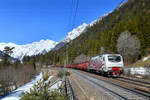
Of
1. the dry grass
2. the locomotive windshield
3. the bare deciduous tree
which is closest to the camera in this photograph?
the dry grass

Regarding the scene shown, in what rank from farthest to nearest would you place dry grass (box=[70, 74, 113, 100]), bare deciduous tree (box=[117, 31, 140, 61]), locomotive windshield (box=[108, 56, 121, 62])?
bare deciduous tree (box=[117, 31, 140, 61]), locomotive windshield (box=[108, 56, 121, 62]), dry grass (box=[70, 74, 113, 100])

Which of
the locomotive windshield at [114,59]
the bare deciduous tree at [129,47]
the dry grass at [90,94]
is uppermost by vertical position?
the bare deciduous tree at [129,47]

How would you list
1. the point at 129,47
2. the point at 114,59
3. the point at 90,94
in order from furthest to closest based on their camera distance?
the point at 129,47
the point at 114,59
the point at 90,94

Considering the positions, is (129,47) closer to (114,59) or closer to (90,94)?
(114,59)

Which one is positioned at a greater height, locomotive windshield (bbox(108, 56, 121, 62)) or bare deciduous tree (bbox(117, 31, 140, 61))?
bare deciduous tree (bbox(117, 31, 140, 61))

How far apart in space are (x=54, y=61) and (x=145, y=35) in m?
98.2

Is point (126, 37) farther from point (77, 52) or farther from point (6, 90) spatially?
point (77, 52)

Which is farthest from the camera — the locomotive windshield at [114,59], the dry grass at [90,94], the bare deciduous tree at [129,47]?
the bare deciduous tree at [129,47]

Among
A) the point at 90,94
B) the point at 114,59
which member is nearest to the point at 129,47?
the point at 114,59

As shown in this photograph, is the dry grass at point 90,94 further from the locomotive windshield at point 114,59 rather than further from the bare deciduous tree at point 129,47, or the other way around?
the bare deciduous tree at point 129,47

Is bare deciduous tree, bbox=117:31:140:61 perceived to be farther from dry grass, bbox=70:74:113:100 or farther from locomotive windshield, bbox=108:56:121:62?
dry grass, bbox=70:74:113:100

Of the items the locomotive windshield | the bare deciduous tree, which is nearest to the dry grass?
the locomotive windshield

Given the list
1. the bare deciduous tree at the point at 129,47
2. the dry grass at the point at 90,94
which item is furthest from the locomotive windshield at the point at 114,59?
the bare deciduous tree at the point at 129,47

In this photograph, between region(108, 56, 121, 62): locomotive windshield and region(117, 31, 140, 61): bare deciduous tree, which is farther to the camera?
region(117, 31, 140, 61): bare deciduous tree
